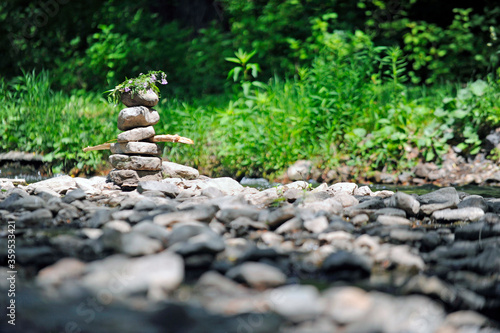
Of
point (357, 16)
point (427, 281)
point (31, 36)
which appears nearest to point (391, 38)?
point (357, 16)

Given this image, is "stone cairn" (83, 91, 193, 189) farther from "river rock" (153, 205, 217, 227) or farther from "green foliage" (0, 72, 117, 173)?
"green foliage" (0, 72, 117, 173)

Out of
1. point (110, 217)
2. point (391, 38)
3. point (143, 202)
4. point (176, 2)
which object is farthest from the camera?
point (176, 2)

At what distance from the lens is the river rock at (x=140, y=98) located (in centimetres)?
381

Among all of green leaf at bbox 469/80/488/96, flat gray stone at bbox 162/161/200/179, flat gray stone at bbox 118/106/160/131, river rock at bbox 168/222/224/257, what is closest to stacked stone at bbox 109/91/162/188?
flat gray stone at bbox 118/106/160/131

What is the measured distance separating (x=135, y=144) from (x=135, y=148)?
3cm

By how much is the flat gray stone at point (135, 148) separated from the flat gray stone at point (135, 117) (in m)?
0.16

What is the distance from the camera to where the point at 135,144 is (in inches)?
149

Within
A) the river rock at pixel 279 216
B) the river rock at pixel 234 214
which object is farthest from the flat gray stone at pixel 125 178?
the river rock at pixel 279 216

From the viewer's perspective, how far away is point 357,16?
8.86 meters

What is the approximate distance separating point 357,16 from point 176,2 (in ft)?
12.4

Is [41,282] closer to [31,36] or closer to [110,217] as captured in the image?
[110,217]

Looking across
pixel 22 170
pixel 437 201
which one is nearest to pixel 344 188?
pixel 437 201

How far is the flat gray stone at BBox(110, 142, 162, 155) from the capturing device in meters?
3.78

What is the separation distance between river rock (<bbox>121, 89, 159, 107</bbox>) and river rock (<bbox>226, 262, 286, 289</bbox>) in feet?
8.05
